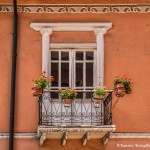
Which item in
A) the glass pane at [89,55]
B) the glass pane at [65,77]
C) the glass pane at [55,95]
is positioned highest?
the glass pane at [89,55]

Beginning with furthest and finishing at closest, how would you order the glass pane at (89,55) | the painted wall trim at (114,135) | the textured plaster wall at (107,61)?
the glass pane at (89,55)
the textured plaster wall at (107,61)
the painted wall trim at (114,135)

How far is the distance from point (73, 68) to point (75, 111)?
127cm

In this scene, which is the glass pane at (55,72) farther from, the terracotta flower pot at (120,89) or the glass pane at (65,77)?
the terracotta flower pot at (120,89)

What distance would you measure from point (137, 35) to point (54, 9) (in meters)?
2.49

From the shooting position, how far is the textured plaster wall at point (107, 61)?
15.6 meters

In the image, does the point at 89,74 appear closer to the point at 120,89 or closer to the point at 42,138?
the point at 120,89

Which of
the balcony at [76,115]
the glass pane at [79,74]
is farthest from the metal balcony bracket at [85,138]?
the glass pane at [79,74]

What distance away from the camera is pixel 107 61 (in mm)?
15930

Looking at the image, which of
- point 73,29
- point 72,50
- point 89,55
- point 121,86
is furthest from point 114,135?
point 73,29

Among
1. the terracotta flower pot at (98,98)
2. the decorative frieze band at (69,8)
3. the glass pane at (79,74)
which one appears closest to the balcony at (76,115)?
the terracotta flower pot at (98,98)

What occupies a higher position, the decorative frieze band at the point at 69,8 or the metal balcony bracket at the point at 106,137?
the decorative frieze band at the point at 69,8

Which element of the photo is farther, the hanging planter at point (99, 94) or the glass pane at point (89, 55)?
the glass pane at point (89, 55)

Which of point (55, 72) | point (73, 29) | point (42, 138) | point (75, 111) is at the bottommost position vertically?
point (42, 138)

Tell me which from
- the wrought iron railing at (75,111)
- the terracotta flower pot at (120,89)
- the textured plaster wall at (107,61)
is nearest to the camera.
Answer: the terracotta flower pot at (120,89)
